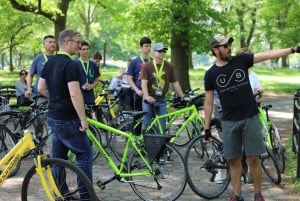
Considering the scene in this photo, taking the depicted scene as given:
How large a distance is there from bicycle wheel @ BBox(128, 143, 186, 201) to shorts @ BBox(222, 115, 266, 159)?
25.1 inches

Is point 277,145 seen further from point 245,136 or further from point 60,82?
point 60,82

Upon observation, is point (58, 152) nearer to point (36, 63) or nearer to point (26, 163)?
point (26, 163)

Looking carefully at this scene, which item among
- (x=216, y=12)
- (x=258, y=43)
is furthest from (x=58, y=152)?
(x=258, y=43)

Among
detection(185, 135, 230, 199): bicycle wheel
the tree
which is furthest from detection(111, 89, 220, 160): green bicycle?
the tree

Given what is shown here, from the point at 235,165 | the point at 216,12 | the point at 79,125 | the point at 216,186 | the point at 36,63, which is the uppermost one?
the point at 216,12

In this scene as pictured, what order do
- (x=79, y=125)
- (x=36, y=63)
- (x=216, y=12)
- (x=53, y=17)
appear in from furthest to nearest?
(x=53, y=17) < (x=216, y=12) < (x=36, y=63) < (x=79, y=125)

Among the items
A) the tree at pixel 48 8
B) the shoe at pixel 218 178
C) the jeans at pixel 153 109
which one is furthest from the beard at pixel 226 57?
the tree at pixel 48 8

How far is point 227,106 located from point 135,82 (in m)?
3.34

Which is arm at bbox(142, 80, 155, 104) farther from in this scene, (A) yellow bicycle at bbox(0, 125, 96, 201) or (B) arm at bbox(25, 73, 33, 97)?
(A) yellow bicycle at bbox(0, 125, 96, 201)

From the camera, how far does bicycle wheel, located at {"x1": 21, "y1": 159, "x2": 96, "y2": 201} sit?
14.9ft

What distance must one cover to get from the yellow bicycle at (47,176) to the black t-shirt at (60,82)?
17.9 inches

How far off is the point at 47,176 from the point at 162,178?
1.54 metres

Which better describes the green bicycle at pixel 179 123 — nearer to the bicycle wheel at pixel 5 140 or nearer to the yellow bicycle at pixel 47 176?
the bicycle wheel at pixel 5 140

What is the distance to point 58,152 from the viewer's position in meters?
5.40
